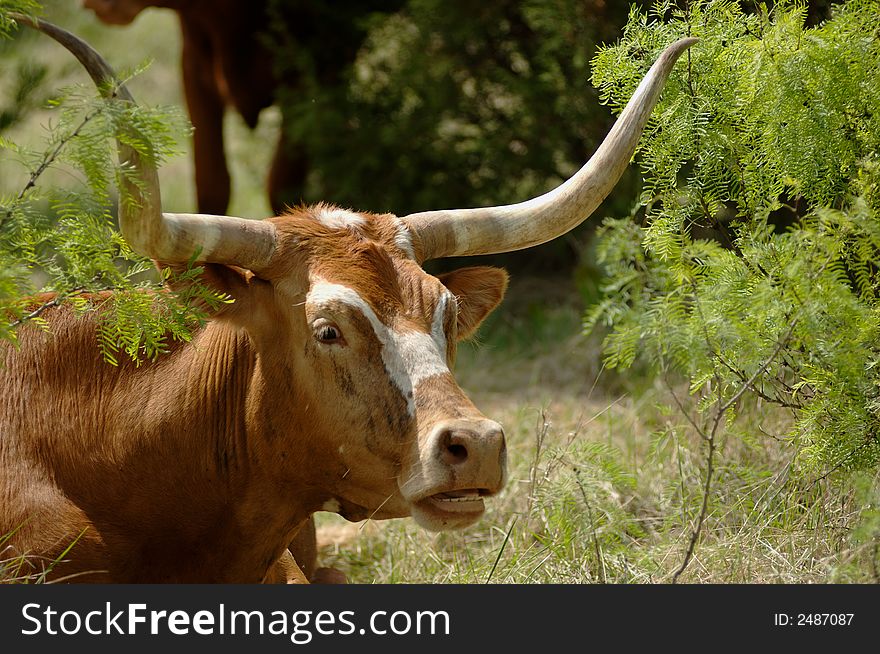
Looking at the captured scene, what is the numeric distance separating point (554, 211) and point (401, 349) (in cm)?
82

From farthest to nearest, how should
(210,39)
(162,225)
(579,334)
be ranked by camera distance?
(210,39) → (579,334) → (162,225)

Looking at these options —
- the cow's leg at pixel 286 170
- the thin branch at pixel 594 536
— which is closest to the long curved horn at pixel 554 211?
the thin branch at pixel 594 536

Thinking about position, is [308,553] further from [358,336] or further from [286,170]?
[286,170]

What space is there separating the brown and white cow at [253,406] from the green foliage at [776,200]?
0.86ft

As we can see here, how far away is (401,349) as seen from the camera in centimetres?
342

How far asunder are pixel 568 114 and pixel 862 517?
418 centimetres

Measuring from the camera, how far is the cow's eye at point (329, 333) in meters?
3.46

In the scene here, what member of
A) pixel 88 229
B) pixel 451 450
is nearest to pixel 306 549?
pixel 451 450

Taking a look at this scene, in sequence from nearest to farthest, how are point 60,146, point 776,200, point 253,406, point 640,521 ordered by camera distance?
point 60,146, point 253,406, point 776,200, point 640,521

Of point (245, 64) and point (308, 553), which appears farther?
point (245, 64)

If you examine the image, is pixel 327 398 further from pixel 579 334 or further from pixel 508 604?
pixel 579 334

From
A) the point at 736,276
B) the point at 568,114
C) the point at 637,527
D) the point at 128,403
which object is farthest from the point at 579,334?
the point at 128,403

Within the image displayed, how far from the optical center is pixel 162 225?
3311 mm

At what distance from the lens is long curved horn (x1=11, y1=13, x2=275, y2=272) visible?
309cm
